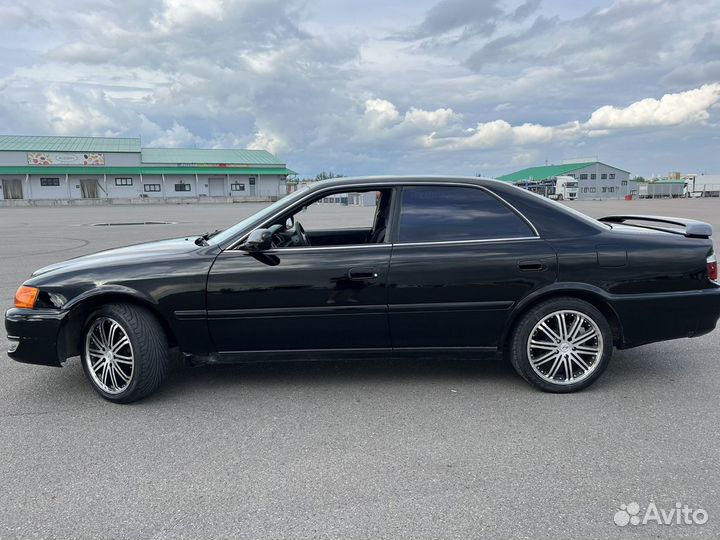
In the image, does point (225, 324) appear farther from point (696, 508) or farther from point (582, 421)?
point (696, 508)

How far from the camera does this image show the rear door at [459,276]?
12.4 ft

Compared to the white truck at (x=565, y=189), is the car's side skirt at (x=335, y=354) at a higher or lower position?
lower

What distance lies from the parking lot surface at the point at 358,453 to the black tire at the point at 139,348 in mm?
128


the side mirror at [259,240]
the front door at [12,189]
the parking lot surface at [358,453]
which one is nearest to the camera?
the parking lot surface at [358,453]

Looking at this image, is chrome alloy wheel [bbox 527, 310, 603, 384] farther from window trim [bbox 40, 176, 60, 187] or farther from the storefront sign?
the storefront sign

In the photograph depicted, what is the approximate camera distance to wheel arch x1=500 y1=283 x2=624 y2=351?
3.81 m

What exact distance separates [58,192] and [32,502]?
6892cm

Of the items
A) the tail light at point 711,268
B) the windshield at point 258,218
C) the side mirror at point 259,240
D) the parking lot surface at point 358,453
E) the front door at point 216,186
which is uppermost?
the front door at point 216,186

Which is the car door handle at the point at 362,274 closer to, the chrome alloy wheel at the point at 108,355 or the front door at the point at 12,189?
the chrome alloy wheel at the point at 108,355

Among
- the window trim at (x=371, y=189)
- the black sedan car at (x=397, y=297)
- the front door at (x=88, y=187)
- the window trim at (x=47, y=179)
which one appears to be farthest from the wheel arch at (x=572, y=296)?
the window trim at (x=47, y=179)

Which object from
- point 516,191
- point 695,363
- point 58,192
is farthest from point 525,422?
point 58,192

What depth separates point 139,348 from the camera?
371 centimetres

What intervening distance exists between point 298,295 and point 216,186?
66.4 meters

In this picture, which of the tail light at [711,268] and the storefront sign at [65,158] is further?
the storefront sign at [65,158]
